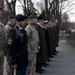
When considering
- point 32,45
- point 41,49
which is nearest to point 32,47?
point 32,45

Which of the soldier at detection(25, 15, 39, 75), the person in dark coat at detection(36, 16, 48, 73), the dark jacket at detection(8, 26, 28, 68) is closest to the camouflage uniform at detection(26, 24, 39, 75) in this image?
the soldier at detection(25, 15, 39, 75)

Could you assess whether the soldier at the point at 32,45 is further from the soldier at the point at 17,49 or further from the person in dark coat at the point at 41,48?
the person in dark coat at the point at 41,48

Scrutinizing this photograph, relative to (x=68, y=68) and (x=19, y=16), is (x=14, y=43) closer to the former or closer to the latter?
(x=19, y=16)

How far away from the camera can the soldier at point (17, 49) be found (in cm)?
591

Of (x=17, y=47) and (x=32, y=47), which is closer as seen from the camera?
(x=17, y=47)

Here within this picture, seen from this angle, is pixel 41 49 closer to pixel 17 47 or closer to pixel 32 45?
pixel 32 45

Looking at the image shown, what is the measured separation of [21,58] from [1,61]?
391 mm

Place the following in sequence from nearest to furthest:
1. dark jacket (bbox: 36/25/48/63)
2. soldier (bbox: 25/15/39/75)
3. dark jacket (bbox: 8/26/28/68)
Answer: dark jacket (bbox: 8/26/28/68)
soldier (bbox: 25/15/39/75)
dark jacket (bbox: 36/25/48/63)

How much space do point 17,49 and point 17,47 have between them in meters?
0.04

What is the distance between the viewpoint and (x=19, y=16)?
6.54 metres

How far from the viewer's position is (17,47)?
240 inches

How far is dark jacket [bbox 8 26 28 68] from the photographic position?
5898mm

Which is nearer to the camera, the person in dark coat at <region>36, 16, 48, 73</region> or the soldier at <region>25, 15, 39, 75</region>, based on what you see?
the soldier at <region>25, 15, 39, 75</region>

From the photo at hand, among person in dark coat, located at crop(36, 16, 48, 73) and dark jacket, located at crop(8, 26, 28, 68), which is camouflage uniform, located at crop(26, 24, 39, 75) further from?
person in dark coat, located at crop(36, 16, 48, 73)
